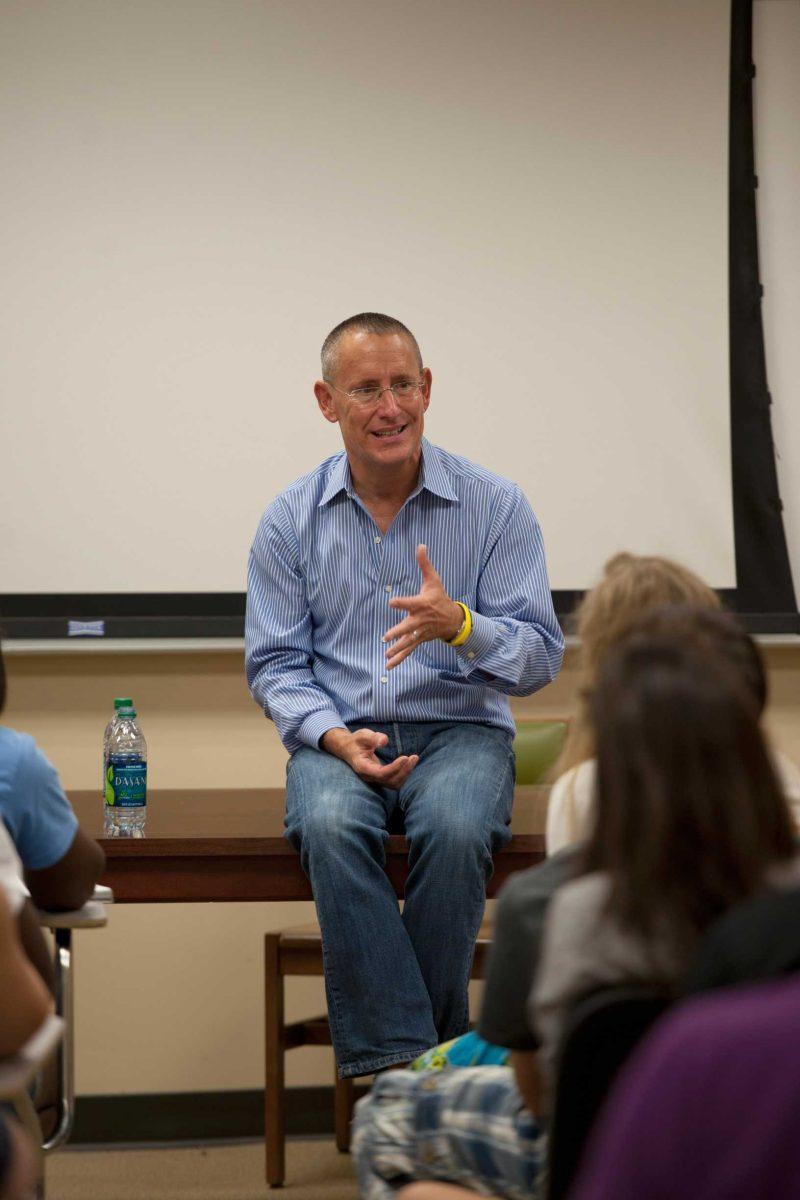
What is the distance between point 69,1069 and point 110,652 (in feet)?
Result: 5.49

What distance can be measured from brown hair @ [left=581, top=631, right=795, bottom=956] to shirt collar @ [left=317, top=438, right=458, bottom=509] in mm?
1700

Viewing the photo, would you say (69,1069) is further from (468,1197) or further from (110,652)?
(110,652)

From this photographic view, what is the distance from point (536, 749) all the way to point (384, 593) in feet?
2.50

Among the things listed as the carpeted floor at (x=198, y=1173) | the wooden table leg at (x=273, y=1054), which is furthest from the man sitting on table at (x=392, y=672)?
the carpeted floor at (x=198, y=1173)

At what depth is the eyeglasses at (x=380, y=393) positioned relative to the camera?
2.70 m

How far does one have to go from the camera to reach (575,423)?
3.60m

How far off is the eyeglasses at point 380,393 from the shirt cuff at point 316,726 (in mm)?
606

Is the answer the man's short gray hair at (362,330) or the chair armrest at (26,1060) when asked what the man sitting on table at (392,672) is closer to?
the man's short gray hair at (362,330)

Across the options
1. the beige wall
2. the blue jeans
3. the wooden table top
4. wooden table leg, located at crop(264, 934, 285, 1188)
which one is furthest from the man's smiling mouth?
wooden table leg, located at crop(264, 934, 285, 1188)

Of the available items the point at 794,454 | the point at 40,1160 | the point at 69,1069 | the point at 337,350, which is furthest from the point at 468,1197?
the point at 794,454

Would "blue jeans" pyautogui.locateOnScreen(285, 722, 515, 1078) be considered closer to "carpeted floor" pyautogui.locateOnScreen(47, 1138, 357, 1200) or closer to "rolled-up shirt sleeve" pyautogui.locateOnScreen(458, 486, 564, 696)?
"rolled-up shirt sleeve" pyautogui.locateOnScreen(458, 486, 564, 696)

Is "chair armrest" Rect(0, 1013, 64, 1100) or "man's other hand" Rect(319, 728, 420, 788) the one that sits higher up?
"man's other hand" Rect(319, 728, 420, 788)

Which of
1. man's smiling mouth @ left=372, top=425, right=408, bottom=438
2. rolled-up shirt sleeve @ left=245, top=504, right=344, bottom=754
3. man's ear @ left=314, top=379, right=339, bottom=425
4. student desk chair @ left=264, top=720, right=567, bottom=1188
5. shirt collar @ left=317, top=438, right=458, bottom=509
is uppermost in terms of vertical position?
man's ear @ left=314, top=379, right=339, bottom=425

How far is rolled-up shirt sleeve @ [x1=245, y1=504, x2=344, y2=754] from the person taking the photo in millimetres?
2609
